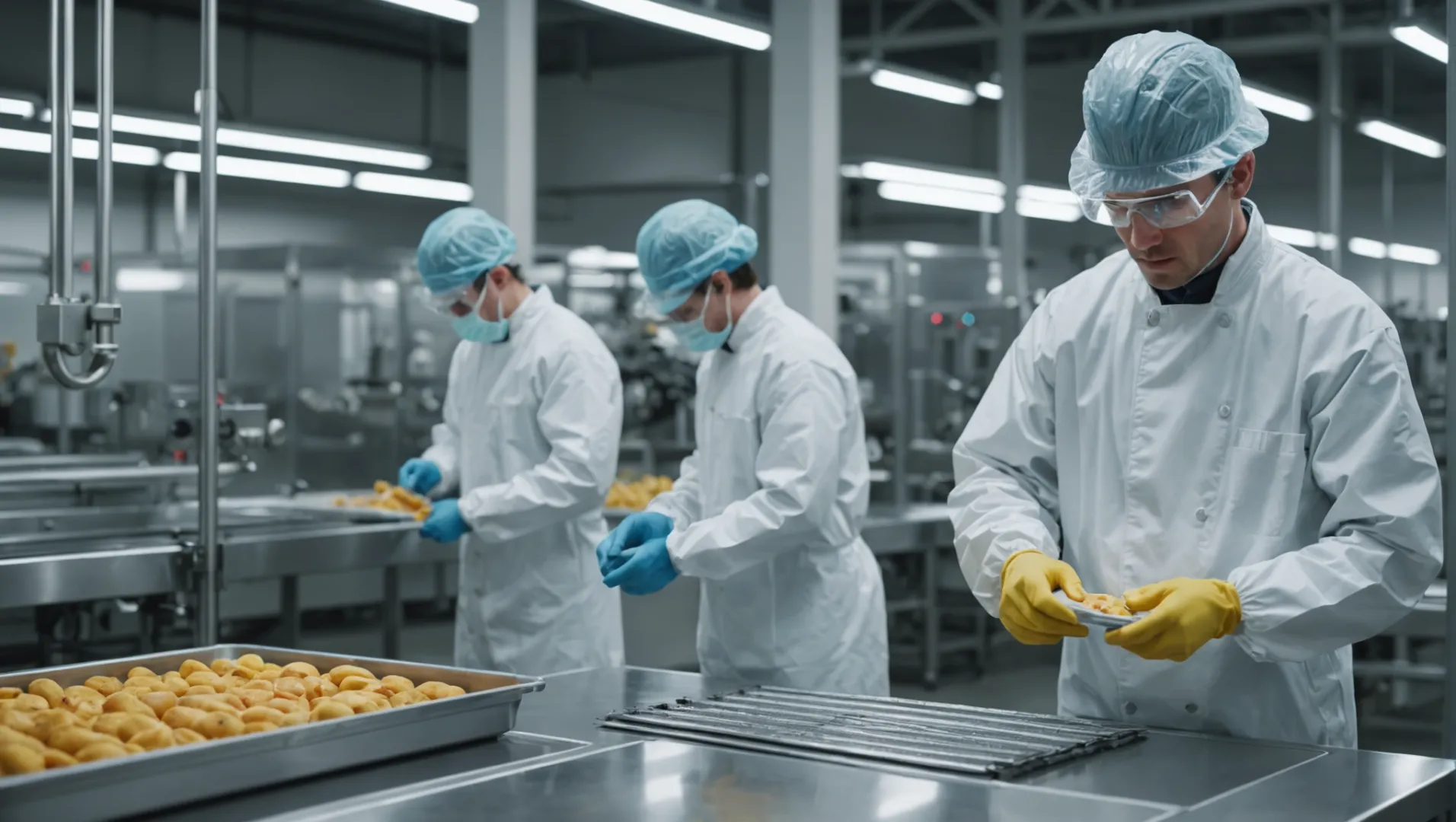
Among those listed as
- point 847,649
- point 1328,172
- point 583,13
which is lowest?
point 847,649

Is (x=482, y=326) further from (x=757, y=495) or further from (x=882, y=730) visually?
(x=882, y=730)

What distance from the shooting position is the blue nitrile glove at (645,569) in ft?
8.34

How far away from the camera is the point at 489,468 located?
11.5 feet

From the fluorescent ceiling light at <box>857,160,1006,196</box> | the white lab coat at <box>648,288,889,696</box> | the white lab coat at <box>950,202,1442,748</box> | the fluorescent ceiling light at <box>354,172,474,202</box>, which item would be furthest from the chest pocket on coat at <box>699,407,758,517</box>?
the fluorescent ceiling light at <box>354,172,474,202</box>

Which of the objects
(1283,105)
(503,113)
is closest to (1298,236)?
(1283,105)

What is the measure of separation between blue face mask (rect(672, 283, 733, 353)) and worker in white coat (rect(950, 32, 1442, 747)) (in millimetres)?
927

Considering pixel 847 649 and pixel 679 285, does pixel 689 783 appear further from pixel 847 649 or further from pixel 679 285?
pixel 679 285

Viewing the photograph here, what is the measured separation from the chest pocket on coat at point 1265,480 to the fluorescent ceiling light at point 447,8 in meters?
3.60

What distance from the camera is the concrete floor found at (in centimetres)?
540

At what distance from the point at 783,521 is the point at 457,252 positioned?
1.32 meters

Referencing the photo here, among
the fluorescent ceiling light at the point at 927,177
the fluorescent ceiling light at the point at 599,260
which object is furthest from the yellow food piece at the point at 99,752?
the fluorescent ceiling light at the point at 927,177

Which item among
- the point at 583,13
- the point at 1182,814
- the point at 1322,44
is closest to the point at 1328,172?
the point at 1322,44

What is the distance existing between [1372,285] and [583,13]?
590cm

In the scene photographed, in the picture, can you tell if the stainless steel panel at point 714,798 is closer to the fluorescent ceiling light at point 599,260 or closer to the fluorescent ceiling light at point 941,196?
the fluorescent ceiling light at point 599,260
